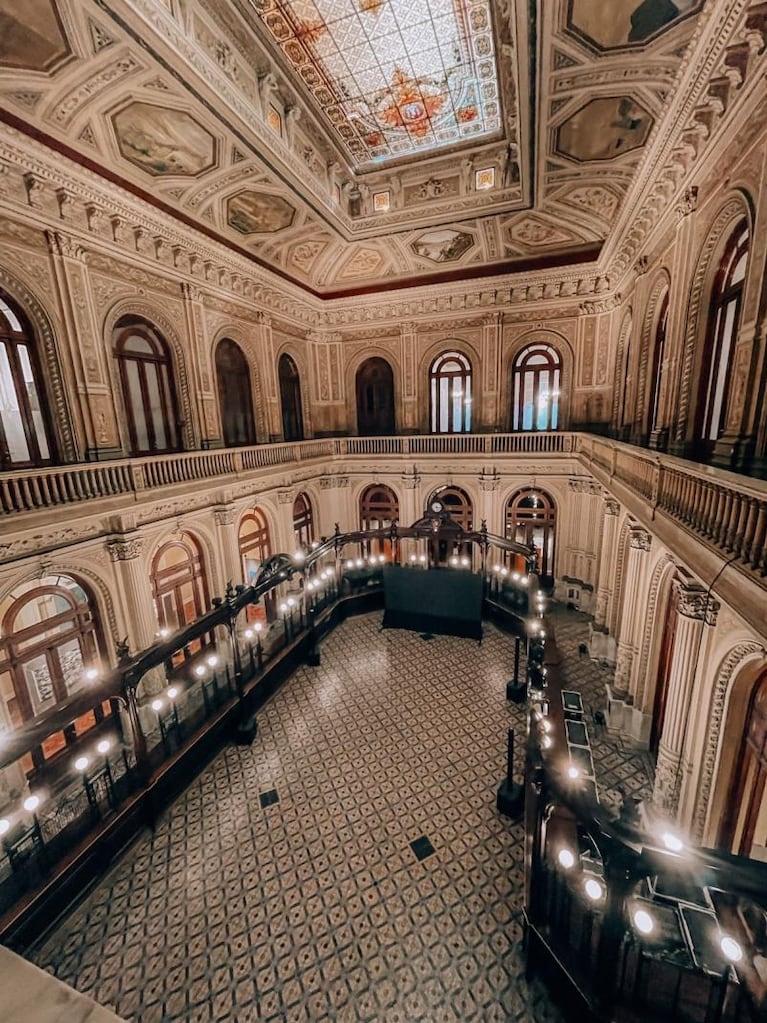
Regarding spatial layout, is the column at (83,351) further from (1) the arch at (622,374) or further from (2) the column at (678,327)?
(1) the arch at (622,374)

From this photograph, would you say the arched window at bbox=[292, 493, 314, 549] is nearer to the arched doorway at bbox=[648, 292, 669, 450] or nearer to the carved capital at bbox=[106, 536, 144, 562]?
the carved capital at bbox=[106, 536, 144, 562]

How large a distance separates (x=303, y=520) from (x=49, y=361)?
28.2 ft

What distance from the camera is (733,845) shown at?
4.80 metres

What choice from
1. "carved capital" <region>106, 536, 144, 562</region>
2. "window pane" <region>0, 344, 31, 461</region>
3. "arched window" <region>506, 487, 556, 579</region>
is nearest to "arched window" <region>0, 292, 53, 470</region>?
"window pane" <region>0, 344, 31, 461</region>

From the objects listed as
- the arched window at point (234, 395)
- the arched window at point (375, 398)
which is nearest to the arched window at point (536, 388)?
the arched window at point (375, 398)

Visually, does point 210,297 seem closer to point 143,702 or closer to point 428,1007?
point 143,702

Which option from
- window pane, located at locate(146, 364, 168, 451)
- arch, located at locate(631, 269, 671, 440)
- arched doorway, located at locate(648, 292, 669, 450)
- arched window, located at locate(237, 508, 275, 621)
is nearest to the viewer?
arched doorway, located at locate(648, 292, 669, 450)

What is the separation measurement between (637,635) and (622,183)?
9.13m

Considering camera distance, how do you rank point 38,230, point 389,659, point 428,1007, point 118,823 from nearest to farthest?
1. point 428,1007
2. point 118,823
3. point 38,230
4. point 389,659

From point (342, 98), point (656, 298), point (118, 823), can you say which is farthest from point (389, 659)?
point (342, 98)

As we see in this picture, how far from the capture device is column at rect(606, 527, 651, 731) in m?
7.45

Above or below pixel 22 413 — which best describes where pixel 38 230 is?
above

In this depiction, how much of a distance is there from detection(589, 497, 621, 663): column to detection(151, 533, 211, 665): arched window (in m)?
9.23

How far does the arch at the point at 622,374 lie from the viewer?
34.3 feet
